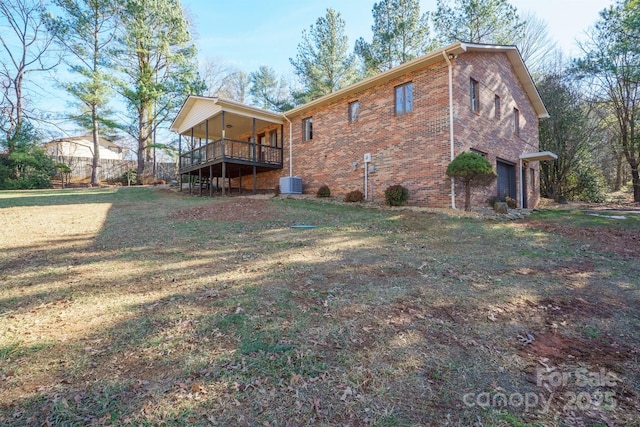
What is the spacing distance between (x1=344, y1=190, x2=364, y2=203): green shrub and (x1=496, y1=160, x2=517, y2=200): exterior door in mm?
5408

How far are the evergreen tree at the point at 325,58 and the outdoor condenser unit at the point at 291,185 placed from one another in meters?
11.0

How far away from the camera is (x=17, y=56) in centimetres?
2167

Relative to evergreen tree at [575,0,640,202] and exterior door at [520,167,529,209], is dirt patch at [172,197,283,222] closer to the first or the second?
exterior door at [520,167,529,209]

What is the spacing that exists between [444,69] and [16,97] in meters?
27.5

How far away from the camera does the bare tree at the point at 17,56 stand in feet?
68.5

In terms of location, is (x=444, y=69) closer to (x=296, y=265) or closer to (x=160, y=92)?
(x=296, y=265)

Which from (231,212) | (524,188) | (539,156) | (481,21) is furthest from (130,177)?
(481,21)

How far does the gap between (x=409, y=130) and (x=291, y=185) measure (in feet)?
18.9

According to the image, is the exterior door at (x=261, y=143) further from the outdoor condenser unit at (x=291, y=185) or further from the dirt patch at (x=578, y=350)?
the dirt patch at (x=578, y=350)

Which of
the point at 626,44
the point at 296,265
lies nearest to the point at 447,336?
the point at 296,265

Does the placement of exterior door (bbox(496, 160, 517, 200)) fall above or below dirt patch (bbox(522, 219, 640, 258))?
above

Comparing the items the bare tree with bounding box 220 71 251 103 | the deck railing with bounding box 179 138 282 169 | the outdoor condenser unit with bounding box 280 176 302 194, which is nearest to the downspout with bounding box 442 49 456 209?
the outdoor condenser unit with bounding box 280 176 302 194

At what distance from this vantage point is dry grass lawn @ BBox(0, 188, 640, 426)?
2113mm

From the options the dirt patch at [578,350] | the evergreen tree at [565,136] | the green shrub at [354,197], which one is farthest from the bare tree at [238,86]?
the dirt patch at [578,350]
